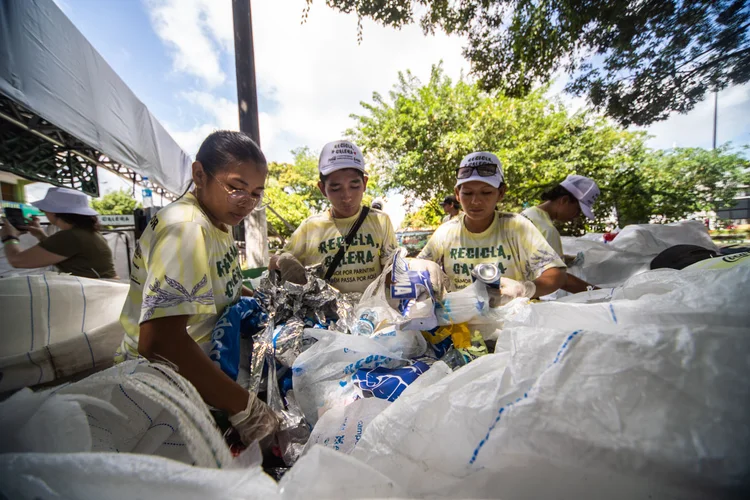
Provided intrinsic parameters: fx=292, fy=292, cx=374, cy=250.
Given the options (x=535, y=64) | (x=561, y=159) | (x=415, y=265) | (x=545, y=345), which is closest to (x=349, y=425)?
(x=545, y=345)

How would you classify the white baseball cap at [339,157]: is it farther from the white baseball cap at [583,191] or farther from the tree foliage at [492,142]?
the tree foliage at [492,142]

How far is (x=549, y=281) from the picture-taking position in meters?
1.67

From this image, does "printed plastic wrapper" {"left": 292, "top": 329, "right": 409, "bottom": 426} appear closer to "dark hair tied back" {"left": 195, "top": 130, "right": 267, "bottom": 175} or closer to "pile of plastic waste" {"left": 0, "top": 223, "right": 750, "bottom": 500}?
"pile of plastic waste" {"left": 0, "top": 223, "right": 750, "bottom": 500}

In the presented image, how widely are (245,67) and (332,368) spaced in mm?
4107

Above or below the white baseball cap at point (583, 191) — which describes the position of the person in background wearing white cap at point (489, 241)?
below

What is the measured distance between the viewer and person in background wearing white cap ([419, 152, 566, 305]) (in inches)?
67.8

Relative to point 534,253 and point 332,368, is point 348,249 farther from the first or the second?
point 534,253

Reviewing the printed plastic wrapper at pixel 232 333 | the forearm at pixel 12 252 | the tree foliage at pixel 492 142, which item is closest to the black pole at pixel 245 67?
the forearm at pixel 12 252

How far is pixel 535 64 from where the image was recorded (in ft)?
6.32

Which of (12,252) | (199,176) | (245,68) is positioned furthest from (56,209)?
(245,68)

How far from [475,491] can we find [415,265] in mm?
1015

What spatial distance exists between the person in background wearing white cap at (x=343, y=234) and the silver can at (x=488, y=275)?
0.71 m

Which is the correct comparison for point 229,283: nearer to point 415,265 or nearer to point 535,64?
point 415,265

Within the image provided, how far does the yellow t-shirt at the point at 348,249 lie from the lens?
6.06 ft
